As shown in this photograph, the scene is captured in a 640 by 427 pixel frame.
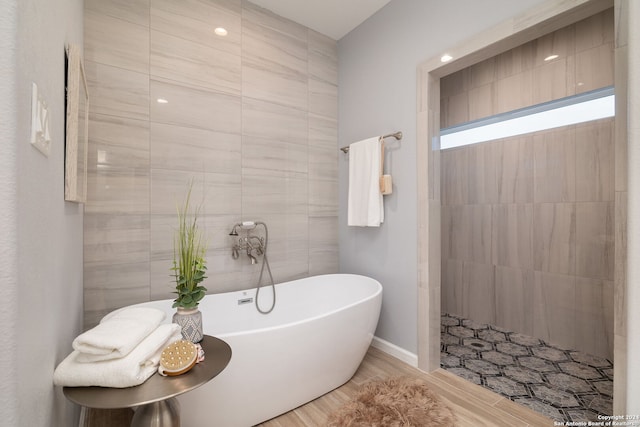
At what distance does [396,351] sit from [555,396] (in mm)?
1026

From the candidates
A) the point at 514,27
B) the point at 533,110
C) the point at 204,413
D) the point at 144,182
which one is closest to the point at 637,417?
the point at 204,413

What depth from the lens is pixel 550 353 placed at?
8.16 ft

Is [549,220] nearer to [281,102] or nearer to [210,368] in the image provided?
[281,102]

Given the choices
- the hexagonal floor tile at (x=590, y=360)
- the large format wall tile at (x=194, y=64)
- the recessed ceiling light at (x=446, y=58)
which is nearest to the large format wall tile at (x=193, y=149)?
the large format wall tile at (x=194, y=64)

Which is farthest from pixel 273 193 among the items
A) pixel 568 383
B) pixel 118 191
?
pixel 568 383

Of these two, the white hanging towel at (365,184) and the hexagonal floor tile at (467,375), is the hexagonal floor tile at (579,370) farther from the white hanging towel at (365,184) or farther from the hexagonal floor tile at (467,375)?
the white hanging towel at (365,184)

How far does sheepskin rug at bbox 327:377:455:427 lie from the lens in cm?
162

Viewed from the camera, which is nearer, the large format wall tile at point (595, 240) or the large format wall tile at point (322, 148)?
the large format wall tile at point (595, 240)

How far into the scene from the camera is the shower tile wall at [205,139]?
6.45ft

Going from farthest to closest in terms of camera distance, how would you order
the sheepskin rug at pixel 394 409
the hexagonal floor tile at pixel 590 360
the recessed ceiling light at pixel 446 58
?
the hexagonal floor tile at pixel 590 360, the recessed ceiling light at pixel 446 58, the sheepskin rug at pixel 394 409

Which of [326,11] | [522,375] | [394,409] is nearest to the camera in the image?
[394,409]

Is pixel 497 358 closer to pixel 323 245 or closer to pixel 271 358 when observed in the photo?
pixel 323 245

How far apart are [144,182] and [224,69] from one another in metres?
1.10

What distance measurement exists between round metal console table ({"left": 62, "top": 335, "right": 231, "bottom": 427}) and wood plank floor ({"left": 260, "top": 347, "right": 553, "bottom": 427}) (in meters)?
0.73
